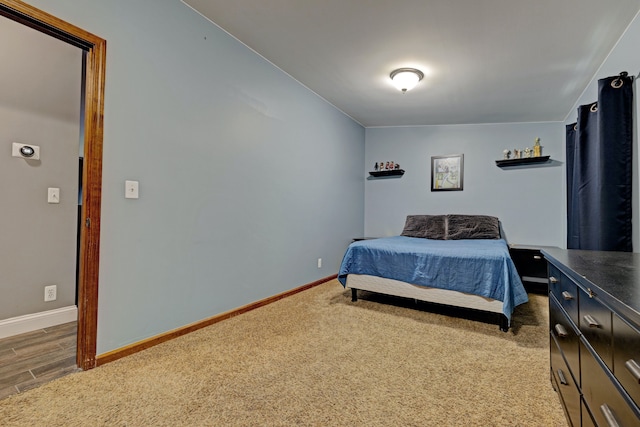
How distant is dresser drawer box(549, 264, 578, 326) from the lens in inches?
44.1

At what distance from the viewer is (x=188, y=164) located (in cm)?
227

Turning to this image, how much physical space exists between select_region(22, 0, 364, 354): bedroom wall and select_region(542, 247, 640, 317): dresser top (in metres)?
2.25

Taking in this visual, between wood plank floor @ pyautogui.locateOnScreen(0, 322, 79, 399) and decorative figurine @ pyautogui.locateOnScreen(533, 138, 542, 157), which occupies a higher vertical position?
decorative figurine @ pyautogui.locateOnScreen(533, 138, 542, 157)

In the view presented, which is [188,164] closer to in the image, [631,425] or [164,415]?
[164,415]

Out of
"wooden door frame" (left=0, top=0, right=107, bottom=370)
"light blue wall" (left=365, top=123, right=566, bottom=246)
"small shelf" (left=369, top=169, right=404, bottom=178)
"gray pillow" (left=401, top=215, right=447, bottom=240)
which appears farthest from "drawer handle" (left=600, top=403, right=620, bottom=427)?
"small shelf" (left=369, top=169, right=404, bottom=178)

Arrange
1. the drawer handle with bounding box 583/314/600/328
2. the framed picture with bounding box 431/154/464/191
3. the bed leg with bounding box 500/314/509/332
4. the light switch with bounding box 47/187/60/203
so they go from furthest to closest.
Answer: the framed picture with bounding box 431/154/464/191
the light switch with bounding box 47/187/60/203
the bed leg with bounding box 500/314/509/332
the drawer handle with bounding box 583/314/600/328

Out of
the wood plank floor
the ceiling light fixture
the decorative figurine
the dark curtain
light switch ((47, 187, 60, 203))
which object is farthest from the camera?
the decorative figurine

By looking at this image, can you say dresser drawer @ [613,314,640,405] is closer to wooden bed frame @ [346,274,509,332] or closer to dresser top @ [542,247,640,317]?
dresser top @ [542,247,640,317]

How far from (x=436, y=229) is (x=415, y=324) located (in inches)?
83.5

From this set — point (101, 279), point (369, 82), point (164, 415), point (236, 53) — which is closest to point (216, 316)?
point (101, 279)

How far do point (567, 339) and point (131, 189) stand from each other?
7.94 feet

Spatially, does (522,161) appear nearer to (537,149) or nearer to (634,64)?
(537,149)

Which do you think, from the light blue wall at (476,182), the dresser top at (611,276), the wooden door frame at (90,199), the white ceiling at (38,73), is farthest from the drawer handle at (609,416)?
the light blue wall at (476,182)

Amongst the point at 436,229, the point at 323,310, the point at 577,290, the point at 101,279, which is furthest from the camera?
the point at 436,229
